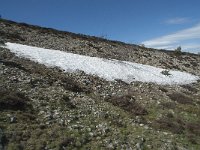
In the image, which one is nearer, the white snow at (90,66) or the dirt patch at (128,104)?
the dirt patch at (128,104)

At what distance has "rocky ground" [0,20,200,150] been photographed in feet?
58.2

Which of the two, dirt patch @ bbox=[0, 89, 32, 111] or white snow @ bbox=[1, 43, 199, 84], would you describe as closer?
dirt patch @ bbox=[0, 89, 32, 111]

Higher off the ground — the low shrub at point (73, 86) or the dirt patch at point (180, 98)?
the low shrub at point (73, 86)

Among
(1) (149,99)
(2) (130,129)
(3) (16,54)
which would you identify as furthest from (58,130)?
(3) (16,54)

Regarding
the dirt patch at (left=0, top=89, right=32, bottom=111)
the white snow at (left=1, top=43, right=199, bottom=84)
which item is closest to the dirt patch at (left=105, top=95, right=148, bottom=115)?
the white snow at (left=1, top=43, right=199, bottom=84)

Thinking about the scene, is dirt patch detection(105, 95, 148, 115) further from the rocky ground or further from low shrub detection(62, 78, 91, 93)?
low shrub detection(62, 78, 91, 93)

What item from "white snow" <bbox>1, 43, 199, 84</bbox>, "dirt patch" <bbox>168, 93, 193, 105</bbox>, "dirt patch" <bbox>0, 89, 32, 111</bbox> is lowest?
"dirt patch" <bbox>168, 93, 193, 105</bbox>

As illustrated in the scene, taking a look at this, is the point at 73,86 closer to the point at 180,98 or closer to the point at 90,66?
the point at 90,66

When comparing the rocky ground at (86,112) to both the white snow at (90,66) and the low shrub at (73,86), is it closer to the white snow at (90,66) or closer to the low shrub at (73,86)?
the low shrub at (73,86)

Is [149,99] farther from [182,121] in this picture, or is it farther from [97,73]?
[97,73]

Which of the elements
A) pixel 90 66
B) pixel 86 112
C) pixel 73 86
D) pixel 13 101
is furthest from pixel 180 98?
pixel 13 101

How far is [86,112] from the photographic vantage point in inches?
883

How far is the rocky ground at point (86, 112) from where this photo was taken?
17.7 m

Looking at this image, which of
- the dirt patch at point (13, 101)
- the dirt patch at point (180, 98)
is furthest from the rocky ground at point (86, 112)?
the dirt patch at point (180, 98)
